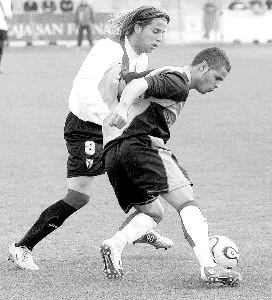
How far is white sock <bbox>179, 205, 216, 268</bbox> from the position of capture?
7.36 m

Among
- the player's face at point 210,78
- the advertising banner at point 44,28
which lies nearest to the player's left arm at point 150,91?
the player's face at point 210,78

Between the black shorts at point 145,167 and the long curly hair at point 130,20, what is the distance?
89cm

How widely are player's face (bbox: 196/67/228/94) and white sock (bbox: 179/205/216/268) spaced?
0.77m

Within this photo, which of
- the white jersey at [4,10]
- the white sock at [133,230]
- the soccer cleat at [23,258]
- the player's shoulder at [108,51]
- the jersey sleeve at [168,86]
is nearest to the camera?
the jersey sleeve at [168,86]

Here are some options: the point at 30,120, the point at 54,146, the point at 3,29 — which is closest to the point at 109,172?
the point at 54,146

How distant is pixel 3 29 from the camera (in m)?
25.8

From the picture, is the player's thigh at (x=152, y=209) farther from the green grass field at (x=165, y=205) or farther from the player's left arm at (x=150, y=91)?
the player's left arm at (x=150, y=91)

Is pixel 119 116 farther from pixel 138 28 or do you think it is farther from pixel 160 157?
pixel 138 28

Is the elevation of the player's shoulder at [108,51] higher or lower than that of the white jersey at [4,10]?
higher

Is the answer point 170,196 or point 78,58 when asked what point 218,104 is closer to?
point 78,58

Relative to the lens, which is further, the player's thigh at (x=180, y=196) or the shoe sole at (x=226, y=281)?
the player's thigh at (x=180, y=196)

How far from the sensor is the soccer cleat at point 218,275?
288 inches

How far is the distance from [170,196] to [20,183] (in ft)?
19.1

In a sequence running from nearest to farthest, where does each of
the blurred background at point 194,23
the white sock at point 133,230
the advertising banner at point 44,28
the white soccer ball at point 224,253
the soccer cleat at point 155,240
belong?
the white soccer ball at point 224,253 < the white sock at point 133,230 < the soccer cleat at point 155,240 < the advertising banner at point 44,28 < the blurred background at point 194,23
